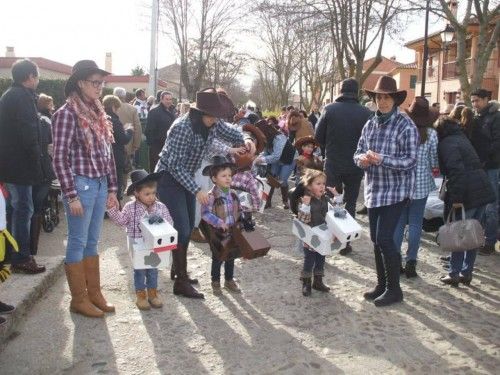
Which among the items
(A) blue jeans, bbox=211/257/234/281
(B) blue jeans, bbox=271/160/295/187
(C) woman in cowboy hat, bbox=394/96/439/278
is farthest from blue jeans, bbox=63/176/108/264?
(B) blue jeans, bbox=271/160/295/187

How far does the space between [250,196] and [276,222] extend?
8.44 ft

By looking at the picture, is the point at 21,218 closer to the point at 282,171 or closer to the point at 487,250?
the point at 282,171

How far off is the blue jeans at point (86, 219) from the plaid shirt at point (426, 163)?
3012mm

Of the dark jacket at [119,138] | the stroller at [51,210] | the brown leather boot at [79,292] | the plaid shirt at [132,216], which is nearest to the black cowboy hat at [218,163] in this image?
the plaid shirt at [132,216]

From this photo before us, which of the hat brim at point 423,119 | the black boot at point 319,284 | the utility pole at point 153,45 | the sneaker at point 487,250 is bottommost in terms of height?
the black boot at point 319,284

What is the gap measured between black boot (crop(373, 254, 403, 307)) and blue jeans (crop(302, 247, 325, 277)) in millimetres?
583

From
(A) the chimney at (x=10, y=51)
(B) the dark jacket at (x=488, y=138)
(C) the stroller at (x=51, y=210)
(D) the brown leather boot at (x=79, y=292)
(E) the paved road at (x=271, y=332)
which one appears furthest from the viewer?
(A) the chimney at (x=10, y=51)

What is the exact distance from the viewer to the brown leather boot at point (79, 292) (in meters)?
4.16

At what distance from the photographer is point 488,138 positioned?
6219 millimetres

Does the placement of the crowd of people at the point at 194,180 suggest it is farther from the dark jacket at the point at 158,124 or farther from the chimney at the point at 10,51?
the chimney at the point at 10,51

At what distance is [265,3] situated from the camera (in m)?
16.9

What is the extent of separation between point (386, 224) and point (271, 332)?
4.50 ft

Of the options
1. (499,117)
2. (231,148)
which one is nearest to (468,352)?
(231,148)

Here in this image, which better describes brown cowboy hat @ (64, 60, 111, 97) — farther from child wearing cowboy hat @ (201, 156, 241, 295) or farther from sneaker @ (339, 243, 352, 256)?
sneaker @ (339, 243, 352, 256)
